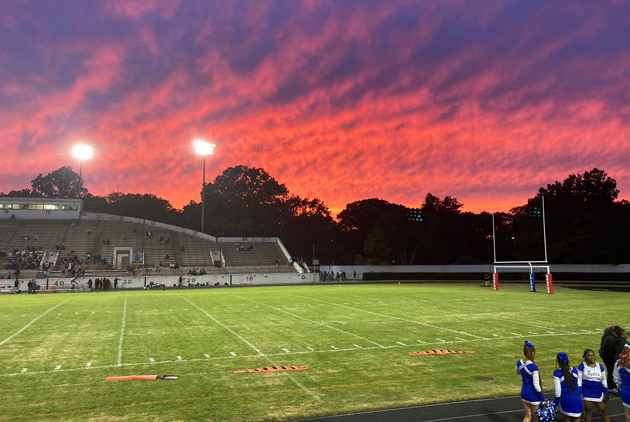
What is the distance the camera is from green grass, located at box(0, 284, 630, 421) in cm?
926

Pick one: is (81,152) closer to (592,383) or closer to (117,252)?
(117,252)

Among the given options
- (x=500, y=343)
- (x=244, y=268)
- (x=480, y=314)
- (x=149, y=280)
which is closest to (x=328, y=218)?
(x=244, y=268)

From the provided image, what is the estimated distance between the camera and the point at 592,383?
7.54m

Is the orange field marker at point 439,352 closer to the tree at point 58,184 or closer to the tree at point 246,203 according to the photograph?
the tree at point 246,203

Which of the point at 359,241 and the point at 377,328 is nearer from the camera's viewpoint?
the point at 377,328

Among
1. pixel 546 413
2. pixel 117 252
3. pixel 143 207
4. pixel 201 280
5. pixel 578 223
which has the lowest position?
pixel 201 280

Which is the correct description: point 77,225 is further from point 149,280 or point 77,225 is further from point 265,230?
point 265,230

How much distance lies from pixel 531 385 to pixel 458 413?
1.68m

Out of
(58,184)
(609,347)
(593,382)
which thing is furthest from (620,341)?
(58,184)

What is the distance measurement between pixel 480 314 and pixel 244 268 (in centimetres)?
4848

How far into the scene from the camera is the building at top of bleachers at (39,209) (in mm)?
73500

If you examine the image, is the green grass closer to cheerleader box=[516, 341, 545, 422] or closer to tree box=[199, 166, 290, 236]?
cheerleader box=[516, 341, 545, 422]

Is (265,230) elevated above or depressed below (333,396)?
above

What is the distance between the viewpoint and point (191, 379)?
11.1 m
